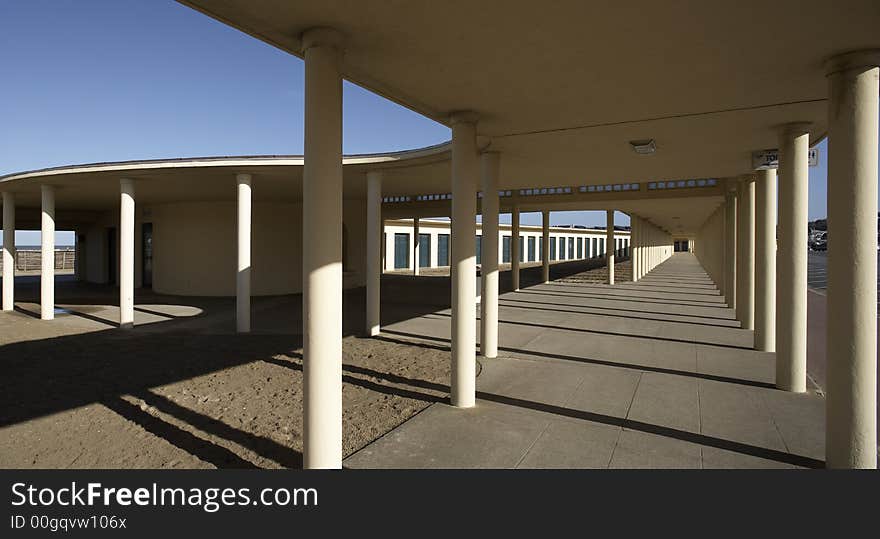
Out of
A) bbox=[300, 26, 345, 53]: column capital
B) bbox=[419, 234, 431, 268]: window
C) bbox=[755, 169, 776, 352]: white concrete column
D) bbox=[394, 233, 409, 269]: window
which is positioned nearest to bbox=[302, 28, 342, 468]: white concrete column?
bbox=[300, 26, 345, 53]: column capital

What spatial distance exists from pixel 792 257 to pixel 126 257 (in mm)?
15048

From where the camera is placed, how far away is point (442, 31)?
13.8 feet

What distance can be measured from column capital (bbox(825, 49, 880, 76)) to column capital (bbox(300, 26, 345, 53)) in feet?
14.2

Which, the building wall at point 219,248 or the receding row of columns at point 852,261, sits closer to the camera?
the receding row of columns at point 852,261

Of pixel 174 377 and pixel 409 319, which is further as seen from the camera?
pixel 409 319

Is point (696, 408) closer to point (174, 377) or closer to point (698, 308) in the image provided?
point (174, 377)

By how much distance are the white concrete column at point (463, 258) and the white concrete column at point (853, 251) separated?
3767 mm

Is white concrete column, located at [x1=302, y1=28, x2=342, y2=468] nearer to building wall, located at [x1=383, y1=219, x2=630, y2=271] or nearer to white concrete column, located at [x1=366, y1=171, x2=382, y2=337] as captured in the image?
white concrete column, located at [x1=366, y1=171, x2=382, y2=337]

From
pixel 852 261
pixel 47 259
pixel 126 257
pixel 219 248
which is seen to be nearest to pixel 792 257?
pixel 852 261

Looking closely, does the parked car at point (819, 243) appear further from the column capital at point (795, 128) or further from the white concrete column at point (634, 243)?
the column capital at point (795, 128)

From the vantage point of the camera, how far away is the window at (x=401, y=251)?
40188 millimetres

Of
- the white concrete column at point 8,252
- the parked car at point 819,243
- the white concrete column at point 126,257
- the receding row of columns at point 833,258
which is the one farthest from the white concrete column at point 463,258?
the parked car at point 819,243
